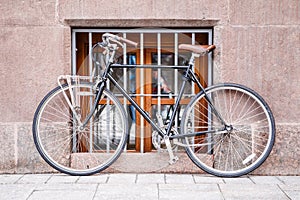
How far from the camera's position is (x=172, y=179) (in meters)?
4.91

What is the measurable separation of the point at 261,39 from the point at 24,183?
9.66ft

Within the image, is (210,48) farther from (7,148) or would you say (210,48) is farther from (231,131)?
(7,148)

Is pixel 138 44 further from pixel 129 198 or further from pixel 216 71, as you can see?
pixel 129 198

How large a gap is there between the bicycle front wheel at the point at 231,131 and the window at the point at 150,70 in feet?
1.14

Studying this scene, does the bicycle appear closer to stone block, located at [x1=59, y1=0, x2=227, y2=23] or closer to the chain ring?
the chain ring

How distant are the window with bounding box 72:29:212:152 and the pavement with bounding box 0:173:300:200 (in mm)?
717

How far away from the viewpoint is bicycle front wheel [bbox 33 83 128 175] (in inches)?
197

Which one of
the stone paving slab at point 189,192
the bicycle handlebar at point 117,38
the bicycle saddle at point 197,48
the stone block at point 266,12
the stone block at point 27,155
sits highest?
the stone block at point 266,12

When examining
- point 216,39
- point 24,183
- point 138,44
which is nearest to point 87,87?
point 138,44

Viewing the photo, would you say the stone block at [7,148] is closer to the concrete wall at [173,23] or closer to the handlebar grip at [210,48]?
the concrete wall at [173,23]

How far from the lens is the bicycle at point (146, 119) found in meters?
4.98

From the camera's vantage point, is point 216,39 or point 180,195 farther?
point 216,39

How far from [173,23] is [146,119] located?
111 centimetres

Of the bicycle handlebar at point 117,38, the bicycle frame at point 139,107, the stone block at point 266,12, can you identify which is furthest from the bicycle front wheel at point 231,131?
the bicycle handlebar at point 117,38
